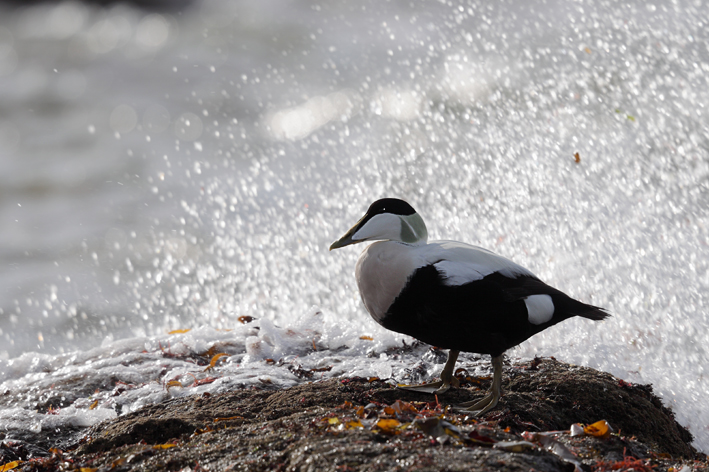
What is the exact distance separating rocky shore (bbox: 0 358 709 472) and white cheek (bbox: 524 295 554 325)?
1.60ft

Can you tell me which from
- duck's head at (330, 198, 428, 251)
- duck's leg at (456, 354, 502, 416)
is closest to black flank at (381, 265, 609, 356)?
duck's leg at (456, 354, 502, 416)

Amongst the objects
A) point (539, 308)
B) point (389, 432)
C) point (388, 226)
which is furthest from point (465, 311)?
point (389, 432)

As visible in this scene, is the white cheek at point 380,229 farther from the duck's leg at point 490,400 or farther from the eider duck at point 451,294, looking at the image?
the duck's leg at point 490,400

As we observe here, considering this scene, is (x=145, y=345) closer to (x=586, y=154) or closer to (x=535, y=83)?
(x=586, y=154)

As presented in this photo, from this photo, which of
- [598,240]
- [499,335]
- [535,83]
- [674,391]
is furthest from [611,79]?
[499,335]

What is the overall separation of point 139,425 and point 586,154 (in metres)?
6.80

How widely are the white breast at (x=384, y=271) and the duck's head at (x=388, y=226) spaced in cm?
6

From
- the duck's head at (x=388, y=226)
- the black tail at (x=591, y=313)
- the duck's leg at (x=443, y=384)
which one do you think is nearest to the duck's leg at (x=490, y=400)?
the duck's leg at (x=443, y=384)

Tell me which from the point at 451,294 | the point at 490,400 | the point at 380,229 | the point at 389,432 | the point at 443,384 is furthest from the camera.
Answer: the point at 443,384

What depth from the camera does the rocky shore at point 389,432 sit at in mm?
2084

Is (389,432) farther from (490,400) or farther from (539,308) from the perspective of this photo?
(539,308)

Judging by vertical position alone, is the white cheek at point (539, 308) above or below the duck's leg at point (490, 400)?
above

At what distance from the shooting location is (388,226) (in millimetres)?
3332

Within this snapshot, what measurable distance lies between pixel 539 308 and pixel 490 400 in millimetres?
587
